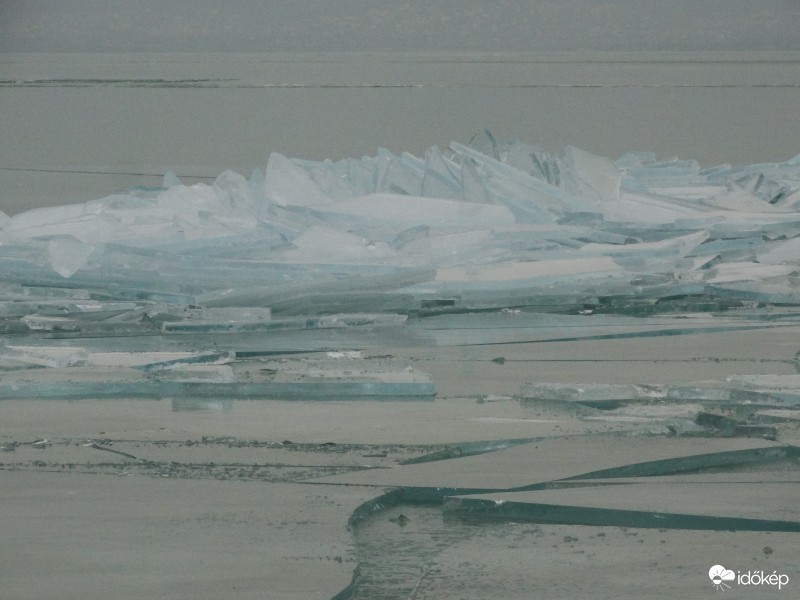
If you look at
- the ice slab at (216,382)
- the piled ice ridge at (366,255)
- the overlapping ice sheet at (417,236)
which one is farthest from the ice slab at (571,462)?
the overlapping ice sheet at (417,236)

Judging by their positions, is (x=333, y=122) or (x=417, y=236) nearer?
(x=417, y=236)

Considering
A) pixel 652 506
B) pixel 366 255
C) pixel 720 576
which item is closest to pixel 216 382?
pixel 652 506

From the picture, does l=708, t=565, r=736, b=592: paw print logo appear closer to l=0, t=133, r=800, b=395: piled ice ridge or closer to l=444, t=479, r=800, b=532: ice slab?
l=444, t=479, r=800, b=532: ice slab

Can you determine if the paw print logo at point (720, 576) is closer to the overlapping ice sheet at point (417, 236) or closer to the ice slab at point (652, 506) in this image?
the ice slab at point (652, 506)

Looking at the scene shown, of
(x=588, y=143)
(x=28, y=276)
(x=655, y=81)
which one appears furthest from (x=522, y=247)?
(x=655, y=81)

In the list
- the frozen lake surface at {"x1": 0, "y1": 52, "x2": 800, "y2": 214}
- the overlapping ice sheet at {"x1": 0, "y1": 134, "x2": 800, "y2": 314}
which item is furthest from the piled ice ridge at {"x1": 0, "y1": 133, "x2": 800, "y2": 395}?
the frozen lake surface at {"x1": 0, "y1": 52, "x2": 800, "y2": 214}

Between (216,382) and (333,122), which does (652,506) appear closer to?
(216,382)

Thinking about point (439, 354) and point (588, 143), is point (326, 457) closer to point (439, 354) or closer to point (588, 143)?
point (439, 354)
